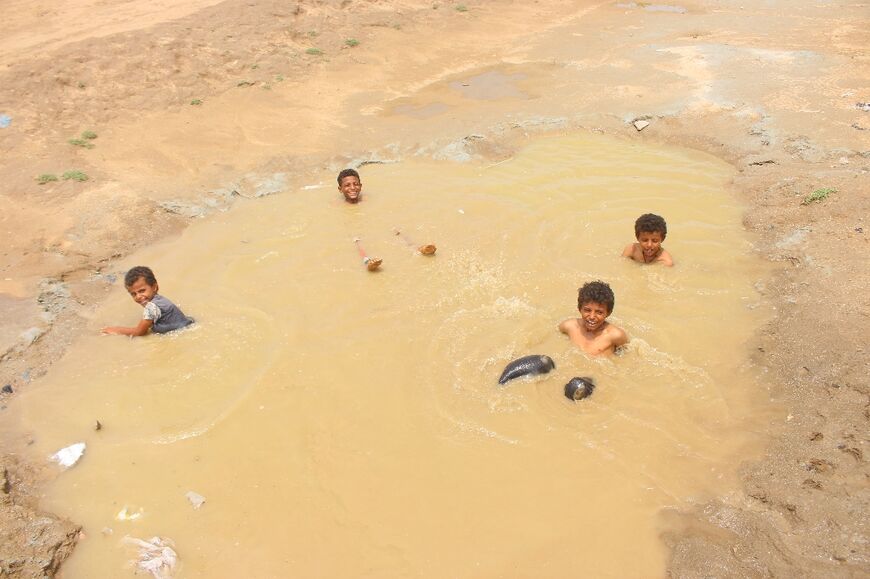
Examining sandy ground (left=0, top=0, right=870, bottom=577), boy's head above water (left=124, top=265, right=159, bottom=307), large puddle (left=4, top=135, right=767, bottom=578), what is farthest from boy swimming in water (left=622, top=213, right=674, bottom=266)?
boy's head above water (left=124, top=265, right=159, bottom=307)

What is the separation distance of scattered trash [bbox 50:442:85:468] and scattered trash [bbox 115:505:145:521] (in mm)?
629

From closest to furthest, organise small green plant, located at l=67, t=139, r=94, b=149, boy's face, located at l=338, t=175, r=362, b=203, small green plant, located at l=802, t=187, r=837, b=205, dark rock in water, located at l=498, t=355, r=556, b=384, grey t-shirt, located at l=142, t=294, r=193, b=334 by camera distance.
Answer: dark rock in water, located at l=498, t=355, r=556, b=384
grey t-shirt, located at l=142, t=294, r=193, b=334
small green plant, located at l=802, t=187, r=837, b=205
boy's face, located at l=338, t=175, r=362, b=203
small green plant, located at l=67, t=139, r=94, b=149

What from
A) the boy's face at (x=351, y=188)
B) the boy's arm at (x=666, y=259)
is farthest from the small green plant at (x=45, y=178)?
the boy's arm at (x=666, y=259)

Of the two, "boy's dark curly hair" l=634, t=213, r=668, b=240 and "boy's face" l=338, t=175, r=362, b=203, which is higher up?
"boy's dark curly hair" l=634, t=213, r=668, b=240

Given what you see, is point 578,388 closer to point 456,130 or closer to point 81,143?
point 456,130

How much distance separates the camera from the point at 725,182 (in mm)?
7062

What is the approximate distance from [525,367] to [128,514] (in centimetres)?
277

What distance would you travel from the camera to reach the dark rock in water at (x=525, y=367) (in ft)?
14.1

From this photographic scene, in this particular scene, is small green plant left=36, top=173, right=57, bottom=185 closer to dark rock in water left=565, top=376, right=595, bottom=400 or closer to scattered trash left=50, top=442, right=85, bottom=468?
scattered trash left=50, top=442, right=85, bottom=468

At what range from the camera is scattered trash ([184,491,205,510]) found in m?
3.58

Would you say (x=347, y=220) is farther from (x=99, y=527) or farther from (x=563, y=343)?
(x=99, y=527)

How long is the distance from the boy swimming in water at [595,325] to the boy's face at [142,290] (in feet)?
11.7

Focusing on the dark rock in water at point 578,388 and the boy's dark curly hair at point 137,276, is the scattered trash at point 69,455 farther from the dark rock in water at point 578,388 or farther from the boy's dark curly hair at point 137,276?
the dark rock in water at point 578,388

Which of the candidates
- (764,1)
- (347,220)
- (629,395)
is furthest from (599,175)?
(764,1)
